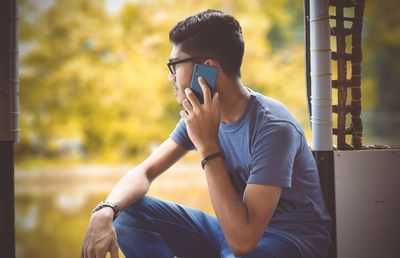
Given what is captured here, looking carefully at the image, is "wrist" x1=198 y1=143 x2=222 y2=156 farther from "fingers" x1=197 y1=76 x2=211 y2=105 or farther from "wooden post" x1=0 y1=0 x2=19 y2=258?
"wooden post" x1=0 y1=0 x2=19 y2=258

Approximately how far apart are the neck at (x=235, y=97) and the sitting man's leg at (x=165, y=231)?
40cm

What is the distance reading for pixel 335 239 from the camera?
4.93 feet

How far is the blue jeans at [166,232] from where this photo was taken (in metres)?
1.38

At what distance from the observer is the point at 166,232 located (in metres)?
1.43

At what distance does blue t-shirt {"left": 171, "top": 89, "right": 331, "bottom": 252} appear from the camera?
116cm

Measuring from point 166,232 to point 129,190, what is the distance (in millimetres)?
200

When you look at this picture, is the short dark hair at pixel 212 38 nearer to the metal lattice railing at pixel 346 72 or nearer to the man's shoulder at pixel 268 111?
the man's shoulder at pixel 268 111

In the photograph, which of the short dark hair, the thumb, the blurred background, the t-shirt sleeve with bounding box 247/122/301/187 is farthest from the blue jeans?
the blurred background

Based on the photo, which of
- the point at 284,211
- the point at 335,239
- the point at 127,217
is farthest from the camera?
the point at 335,239

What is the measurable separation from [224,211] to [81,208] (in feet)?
13.5

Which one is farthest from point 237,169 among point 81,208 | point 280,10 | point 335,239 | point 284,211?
point 280,10

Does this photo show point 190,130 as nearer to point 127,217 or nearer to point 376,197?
point 127,217

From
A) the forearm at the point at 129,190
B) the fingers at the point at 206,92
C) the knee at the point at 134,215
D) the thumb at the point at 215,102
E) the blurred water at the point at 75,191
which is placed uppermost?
the fingers at the point at 206,92

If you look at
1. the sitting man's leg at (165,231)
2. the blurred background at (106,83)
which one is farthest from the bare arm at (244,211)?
the blurred background at (106,83)
